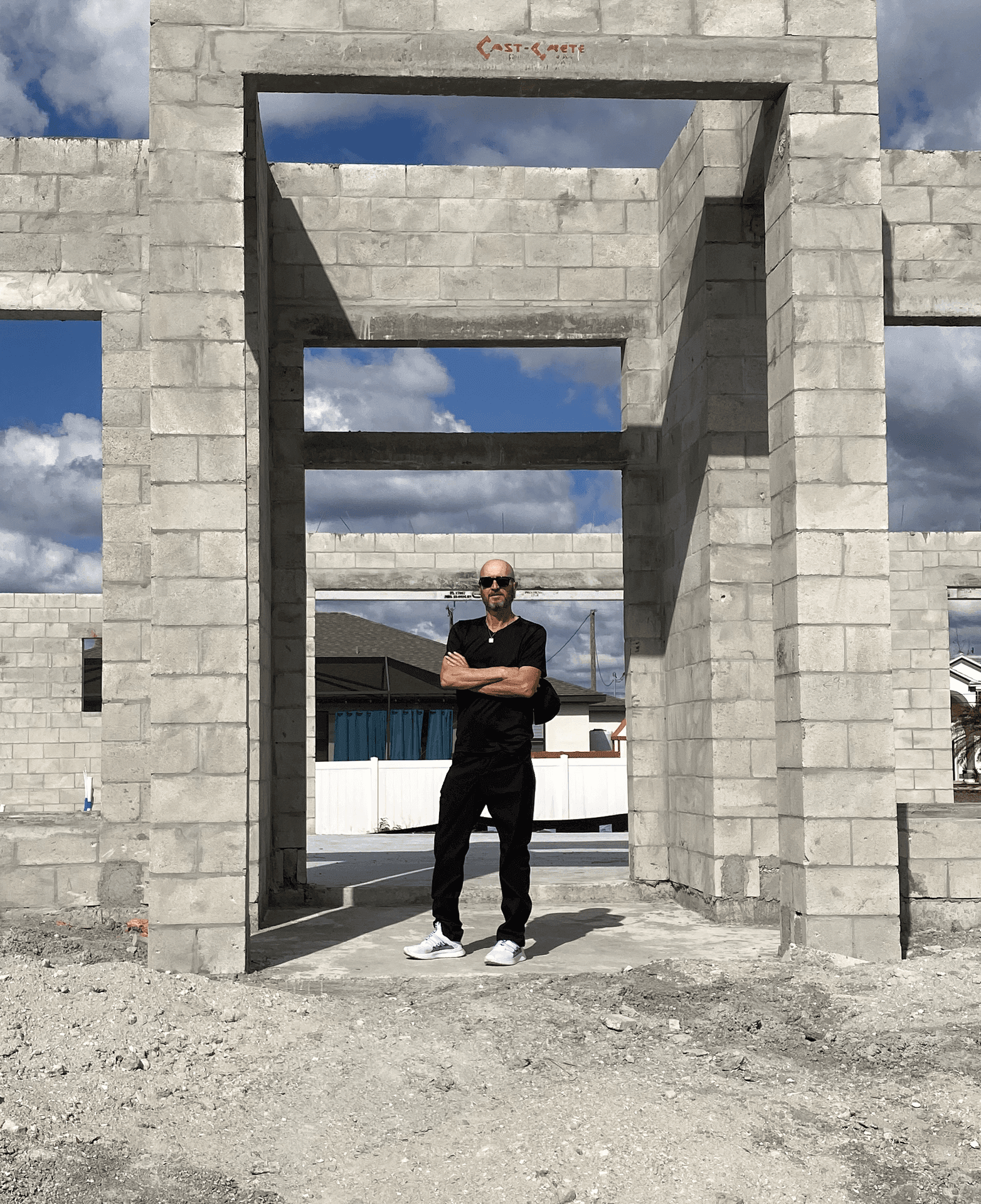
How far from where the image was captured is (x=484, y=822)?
22.3 meters

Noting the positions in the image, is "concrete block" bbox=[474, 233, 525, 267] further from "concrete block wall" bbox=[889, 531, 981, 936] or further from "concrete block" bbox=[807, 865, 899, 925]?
"concrete block wall" bbox=[889, 531, 981, 936]

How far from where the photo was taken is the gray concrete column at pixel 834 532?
20.8ft

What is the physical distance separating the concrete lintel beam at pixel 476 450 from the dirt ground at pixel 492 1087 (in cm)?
493

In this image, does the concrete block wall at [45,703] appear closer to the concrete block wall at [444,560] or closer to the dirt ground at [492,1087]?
the concrete block wall at [444,560]

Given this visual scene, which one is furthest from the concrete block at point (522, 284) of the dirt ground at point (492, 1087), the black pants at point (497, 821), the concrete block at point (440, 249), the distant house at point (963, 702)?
the distant house at point (963, 702)

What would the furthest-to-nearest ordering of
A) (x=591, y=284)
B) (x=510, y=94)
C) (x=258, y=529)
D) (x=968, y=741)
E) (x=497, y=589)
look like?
(x=968, y=741)
(x=591, y=284)
(x=258, y=529)
(x=510, y=94)
(x=497, y=589)

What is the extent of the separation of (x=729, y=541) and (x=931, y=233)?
2785 millimetres

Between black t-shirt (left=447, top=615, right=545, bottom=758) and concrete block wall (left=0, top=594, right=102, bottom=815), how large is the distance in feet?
49.5

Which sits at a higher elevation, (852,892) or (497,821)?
(497,821)

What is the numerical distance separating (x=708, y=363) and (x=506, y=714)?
3.40 meters

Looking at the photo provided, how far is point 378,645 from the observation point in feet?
111

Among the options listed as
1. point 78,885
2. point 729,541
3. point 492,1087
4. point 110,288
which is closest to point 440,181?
point 110,288

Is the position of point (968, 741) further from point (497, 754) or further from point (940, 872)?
point (497, 754)

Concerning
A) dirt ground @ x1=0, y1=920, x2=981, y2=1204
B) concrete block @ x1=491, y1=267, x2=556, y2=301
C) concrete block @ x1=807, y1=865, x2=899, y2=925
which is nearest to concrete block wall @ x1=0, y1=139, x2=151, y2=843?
concrete block @ x1=491, y1=267, x2=556, y2=301
